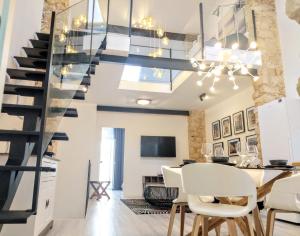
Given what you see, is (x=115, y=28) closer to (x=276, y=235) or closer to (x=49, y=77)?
(x=49, y=77)

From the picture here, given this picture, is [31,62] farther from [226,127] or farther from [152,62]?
[226,127]

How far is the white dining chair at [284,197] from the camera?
1980 mm

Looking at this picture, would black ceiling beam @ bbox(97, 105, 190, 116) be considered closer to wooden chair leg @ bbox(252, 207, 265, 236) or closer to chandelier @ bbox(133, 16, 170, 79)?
chandelier @ bbox(133, 16, 170, 79)

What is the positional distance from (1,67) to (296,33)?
562cm

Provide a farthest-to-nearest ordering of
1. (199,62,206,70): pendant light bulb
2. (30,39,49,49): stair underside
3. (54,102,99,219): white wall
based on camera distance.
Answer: (199,62,206,70): pendant light bulb
(54,102,99,219): white wall
(30,39,49,49): stair underside

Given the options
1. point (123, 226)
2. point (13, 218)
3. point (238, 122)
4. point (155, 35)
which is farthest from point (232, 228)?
point (155, 35)

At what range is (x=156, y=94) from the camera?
7660mm

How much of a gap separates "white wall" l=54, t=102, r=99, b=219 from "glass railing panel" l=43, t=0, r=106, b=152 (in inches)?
56.2

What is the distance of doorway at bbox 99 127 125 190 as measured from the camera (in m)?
11.6

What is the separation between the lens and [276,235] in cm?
332

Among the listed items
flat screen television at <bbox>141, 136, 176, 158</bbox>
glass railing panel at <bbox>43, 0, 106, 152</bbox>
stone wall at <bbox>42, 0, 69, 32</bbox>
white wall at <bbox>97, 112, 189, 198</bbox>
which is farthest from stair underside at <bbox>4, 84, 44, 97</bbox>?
flat screen television at <bbox>141, 136, 176, 158</bbox>

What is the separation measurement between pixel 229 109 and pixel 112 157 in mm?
6544

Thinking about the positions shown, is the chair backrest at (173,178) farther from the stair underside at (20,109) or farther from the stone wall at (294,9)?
the stone wall at (294,9)

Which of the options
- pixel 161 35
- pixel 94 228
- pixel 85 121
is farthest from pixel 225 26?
pixel 94 228
